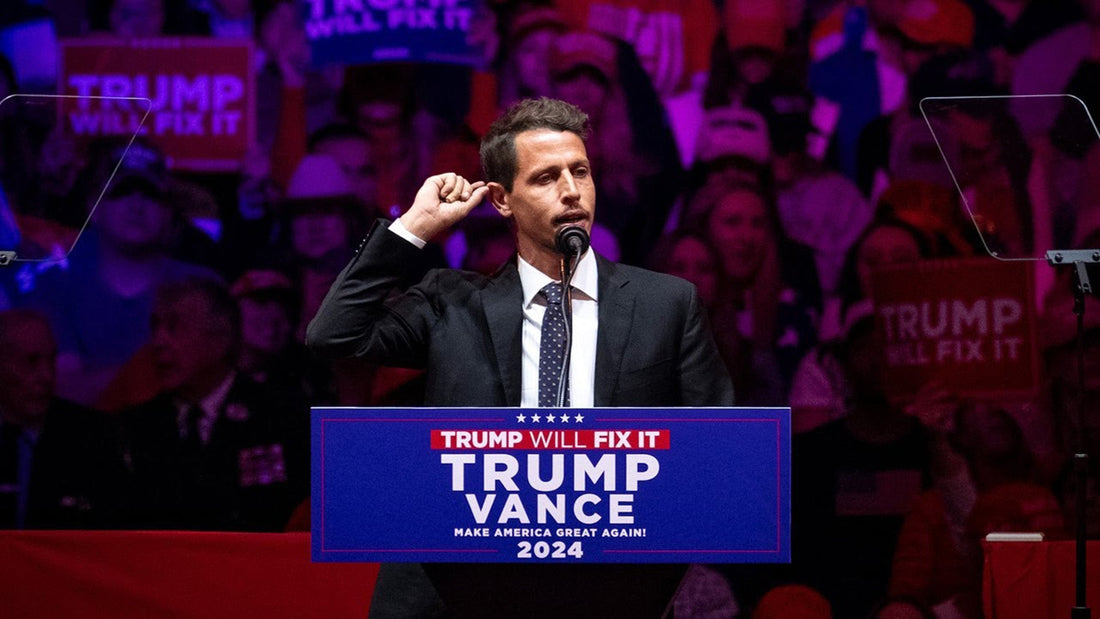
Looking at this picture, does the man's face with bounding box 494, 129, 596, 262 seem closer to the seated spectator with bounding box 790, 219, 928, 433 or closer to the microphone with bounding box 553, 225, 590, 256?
the microphone with bounding box 553, 225, 590, 256

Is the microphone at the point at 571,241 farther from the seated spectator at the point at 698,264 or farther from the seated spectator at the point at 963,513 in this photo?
the seated spectator at the point at 963,513

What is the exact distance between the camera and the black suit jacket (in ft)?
6.26

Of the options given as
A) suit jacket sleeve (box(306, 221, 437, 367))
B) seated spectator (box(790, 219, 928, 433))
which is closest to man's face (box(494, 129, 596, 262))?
suit jacket sleeve (box(306, 221, 437, 367))

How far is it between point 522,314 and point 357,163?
69.3 inches

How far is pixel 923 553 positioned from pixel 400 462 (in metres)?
2.39

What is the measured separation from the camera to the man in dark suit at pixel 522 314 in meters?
1.90

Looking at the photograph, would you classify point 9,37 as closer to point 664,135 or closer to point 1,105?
point 1,105

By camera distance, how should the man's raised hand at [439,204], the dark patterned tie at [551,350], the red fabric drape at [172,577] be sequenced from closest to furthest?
1. the dark patterned tie at [551,350]
2. the man's raised hand at [439,204]
3. the red fabric drape at [172,577]

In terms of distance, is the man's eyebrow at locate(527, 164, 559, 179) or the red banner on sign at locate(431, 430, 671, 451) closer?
the red banner on sign at locate(431, 430, 671, 451)

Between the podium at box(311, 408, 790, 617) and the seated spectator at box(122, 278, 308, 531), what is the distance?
203cm

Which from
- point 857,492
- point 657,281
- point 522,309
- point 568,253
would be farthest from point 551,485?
point 857,492

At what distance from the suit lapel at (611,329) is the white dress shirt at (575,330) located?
1 centimetres

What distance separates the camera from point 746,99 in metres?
3.61

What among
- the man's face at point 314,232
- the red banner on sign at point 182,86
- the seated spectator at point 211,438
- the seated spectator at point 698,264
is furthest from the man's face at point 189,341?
the seated spectator at point 698,264
